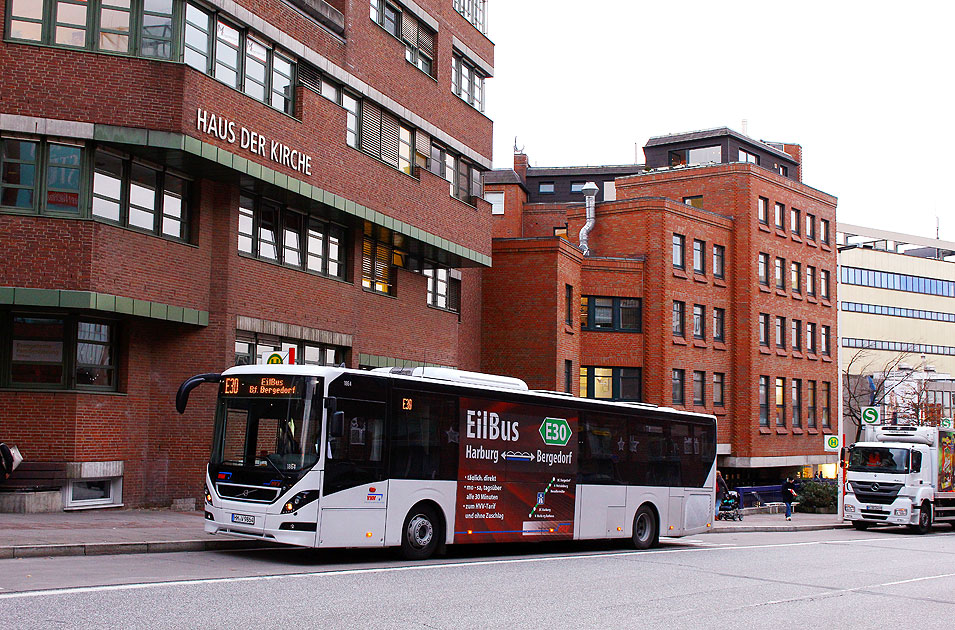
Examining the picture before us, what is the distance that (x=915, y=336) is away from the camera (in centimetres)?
9100

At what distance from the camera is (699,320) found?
48719mm

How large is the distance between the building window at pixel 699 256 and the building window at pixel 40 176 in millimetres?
33750

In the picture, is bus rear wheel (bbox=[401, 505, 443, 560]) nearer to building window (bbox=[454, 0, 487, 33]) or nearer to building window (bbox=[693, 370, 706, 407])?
building window (bbox=[454, 0, 487, 33])

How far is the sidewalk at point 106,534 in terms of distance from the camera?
47.3ft

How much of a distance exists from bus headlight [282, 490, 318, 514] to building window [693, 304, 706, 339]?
35623 mm

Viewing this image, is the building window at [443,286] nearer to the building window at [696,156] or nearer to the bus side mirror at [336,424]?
the bus side mirror at [336,424]

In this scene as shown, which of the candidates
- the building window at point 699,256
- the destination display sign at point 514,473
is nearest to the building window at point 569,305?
the building window at point 699,256

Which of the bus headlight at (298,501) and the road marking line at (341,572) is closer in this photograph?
the road marking line at (341,572)

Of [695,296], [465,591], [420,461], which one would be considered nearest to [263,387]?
[420,461]

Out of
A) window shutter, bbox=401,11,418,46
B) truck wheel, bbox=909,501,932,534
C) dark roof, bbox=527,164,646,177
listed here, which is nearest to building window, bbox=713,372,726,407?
truck wheel, bbox=909,501,932,534

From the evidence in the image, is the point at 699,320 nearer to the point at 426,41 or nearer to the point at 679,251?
the point at 679,251

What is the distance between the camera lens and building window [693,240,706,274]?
4853cm

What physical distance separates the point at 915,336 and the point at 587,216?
5439 centimetres

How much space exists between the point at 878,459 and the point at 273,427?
24.6 m
